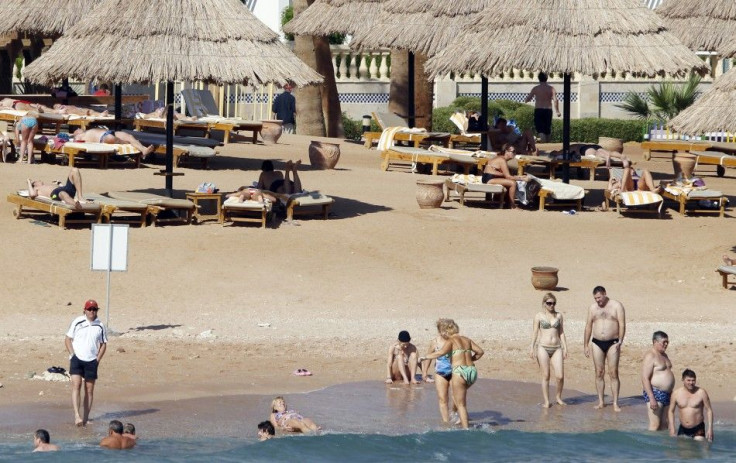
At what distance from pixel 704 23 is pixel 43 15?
510 inches

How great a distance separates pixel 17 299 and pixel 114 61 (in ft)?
16.1

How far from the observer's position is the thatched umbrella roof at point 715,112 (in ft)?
70.0

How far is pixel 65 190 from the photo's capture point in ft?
70.9

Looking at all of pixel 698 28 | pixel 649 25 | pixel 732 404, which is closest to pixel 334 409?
pixel 732 404

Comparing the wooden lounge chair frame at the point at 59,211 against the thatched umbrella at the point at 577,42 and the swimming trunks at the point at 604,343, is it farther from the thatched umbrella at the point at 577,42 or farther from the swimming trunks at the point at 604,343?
the swimming trunks at the point at 604,343

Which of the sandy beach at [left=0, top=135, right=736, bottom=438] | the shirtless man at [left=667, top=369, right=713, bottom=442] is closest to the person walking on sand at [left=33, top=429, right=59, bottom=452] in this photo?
the sandy beach at [left=0, top=135, right=736, bottom=438]

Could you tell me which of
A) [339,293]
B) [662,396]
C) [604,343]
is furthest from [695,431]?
[339,293]

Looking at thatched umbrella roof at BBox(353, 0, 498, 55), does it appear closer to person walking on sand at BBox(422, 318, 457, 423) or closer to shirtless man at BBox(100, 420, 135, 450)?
person walking on sand at BBox(422, 318, 457, 423)

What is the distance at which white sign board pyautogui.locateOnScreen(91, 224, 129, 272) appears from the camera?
1748 centimetres

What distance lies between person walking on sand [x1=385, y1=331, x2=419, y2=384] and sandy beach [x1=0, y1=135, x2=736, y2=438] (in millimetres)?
426

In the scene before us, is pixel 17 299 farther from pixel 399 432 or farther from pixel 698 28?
pixel 698 28

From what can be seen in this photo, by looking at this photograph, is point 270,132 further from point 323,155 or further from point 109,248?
point 109,248

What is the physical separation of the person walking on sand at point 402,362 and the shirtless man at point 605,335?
1.74m

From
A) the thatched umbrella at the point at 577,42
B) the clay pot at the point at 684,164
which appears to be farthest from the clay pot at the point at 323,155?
the clay pot at the point at 684,164
